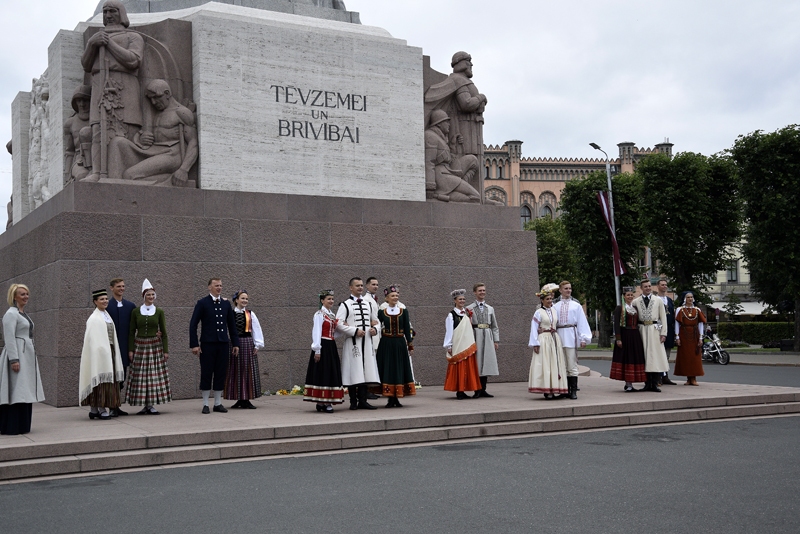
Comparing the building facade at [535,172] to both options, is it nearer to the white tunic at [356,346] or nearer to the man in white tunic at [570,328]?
the man in white tunic at [570,328]

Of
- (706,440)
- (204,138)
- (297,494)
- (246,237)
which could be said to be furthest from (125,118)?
(706,440)

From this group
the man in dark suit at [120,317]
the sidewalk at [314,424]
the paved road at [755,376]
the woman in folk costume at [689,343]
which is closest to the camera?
the sidewalk at [314,424]

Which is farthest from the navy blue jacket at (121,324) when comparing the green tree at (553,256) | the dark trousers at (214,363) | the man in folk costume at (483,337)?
the green tree at (553,256)

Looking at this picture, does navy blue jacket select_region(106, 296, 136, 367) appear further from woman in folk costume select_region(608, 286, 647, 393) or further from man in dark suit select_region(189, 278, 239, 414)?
woman in folk costume select_region(608, 286, 647, 393)

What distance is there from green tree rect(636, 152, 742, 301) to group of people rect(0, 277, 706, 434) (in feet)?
82.8

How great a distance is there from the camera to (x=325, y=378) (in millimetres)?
11156

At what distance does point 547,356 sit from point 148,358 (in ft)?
18.4

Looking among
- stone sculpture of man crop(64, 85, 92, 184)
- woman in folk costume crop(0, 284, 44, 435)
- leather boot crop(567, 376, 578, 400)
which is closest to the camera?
woman in folk costume crop(0, 284, 44, 435)

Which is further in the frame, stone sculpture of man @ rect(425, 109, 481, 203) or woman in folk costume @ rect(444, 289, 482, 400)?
stone sculpture of man @ rect(425, 109, 481, 203)

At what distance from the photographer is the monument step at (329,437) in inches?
320

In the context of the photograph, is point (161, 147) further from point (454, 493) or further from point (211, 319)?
point (454, 493)

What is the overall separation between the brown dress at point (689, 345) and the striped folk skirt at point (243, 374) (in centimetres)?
764

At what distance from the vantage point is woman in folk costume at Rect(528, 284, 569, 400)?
40.8 ft

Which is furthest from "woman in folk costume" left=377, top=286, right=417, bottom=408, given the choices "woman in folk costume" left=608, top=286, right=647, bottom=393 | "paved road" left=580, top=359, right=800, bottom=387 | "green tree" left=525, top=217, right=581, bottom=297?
"green tree" left=525, top=217, right=581, bottom=297
